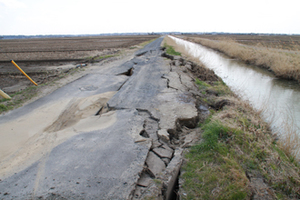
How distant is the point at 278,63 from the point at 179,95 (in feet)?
26.3

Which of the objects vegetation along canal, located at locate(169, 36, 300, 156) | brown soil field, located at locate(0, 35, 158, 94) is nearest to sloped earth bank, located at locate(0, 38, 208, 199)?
vegetation along canal, located at locate(169, 36, 300, 156)

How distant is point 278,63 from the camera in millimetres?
9375

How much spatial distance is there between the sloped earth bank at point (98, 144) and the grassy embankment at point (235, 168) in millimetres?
250

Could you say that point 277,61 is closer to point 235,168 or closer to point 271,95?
point 271,95

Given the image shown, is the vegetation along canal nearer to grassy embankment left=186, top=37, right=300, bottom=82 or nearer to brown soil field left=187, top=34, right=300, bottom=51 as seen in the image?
grassy embankment left=186, top=37, right=300, bottom=82

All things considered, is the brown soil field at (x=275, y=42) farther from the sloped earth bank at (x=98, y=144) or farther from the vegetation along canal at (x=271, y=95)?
the sloped earth bank at (x=98, y=144)

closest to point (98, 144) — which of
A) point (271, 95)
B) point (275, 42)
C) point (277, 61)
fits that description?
point (271, 95)

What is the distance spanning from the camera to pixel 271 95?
6.66 metres

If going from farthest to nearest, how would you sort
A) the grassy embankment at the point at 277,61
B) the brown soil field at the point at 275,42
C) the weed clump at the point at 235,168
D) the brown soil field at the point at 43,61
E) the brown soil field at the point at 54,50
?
the brown soil field at the point at 54,50
the brown soil field at the point at 275,42
the brown soil field at the point at 43,61
the grassy embankment at the point at 277,61
the weed clump at the point at 235,168

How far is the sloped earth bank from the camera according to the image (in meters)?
2.02

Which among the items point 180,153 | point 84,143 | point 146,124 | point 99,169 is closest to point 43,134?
point 84,143

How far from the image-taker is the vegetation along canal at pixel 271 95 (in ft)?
14.0

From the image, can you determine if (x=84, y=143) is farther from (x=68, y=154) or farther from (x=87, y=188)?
(x=87, y=188)

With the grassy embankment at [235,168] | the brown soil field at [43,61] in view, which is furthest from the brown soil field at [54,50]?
the grassy embankment at [235,168]
